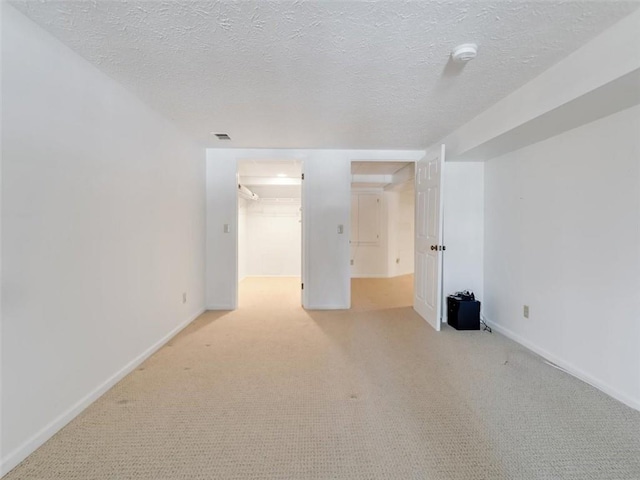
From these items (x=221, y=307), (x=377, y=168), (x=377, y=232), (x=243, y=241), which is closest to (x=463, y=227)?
(x=377, y=168)

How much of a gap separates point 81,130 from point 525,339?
13.1 ft

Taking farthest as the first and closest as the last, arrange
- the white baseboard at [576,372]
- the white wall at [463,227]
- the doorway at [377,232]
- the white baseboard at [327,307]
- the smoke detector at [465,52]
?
the doorway at [377,232], the white baseboard at [327,307], the white wall at [463,227], the white baseboard at [576,372], the smoke detector at [465,52]

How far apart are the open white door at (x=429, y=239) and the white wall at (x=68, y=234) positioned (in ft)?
9.48

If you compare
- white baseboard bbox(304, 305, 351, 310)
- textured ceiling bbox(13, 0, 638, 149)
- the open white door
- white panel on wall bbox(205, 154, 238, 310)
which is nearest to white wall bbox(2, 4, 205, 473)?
textured ceiling bbox(13, 0, 638, 149)

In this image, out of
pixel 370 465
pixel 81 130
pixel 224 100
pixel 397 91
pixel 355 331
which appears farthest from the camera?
pixel 355 331

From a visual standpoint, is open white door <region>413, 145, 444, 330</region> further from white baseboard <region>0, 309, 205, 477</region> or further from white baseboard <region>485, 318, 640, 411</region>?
white baseboard <region>0, 309, 205, 477</region>

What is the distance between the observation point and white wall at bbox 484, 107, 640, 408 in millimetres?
1805

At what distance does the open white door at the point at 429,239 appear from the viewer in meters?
3.05

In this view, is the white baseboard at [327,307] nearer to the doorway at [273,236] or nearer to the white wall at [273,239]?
the doorway at [273,236]

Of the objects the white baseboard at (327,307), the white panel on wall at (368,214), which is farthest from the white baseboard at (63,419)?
the white panel on wall at (368,214)

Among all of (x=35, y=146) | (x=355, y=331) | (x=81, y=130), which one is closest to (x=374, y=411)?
(x=355, y=331)

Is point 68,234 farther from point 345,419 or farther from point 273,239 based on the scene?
point 273,239

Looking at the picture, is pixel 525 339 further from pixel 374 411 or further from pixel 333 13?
pixel 333 13

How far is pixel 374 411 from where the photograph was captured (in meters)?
1.70
